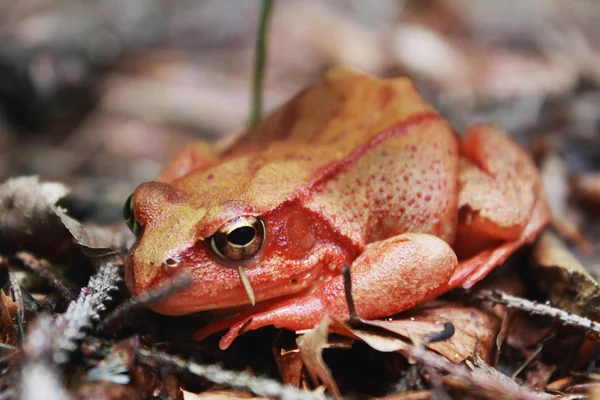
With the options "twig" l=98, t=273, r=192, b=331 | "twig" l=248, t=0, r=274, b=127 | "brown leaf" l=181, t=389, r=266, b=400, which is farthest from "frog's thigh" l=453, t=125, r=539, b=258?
"twig" l=98, t=273, r=192, b=331

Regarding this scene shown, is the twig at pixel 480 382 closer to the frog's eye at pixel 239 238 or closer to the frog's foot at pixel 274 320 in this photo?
the frog's foot at pixel 274 320

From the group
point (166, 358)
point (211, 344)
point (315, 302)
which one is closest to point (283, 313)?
point (315, 302)

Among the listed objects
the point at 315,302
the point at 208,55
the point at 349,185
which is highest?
the point at 208,55

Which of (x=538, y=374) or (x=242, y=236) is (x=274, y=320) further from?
(x=538, y=374)

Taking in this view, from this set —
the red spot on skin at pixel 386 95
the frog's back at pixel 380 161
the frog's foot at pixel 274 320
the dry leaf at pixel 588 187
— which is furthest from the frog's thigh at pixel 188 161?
the dry leaf at pixel 588 187

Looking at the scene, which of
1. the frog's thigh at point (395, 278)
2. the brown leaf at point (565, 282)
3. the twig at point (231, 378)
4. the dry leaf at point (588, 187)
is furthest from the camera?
the dry leaf at point (588, 187)

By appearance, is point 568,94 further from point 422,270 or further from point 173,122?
point 173,122
